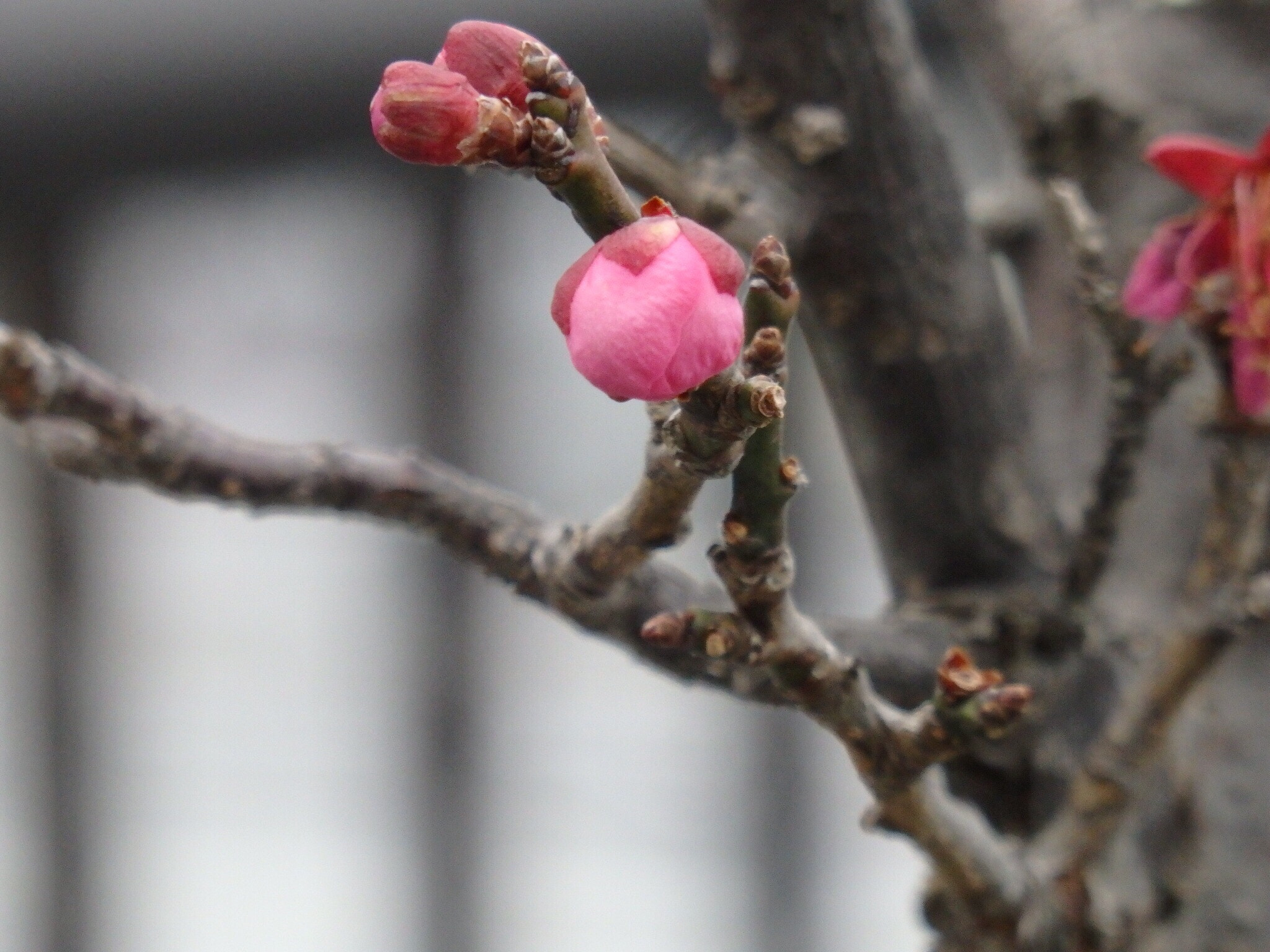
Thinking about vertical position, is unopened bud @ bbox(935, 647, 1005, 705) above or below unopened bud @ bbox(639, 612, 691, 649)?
below

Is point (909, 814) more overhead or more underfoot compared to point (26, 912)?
more overhead

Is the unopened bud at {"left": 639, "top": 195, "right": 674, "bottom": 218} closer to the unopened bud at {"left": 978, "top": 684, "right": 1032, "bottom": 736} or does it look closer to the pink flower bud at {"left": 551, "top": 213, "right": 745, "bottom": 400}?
the pink flower bud at {"left": 551, "top": 213, "right": 745, "bottom": 400}

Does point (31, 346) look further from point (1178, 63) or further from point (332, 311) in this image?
point (332, 311)

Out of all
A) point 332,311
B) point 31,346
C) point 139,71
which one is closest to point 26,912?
point 332,311

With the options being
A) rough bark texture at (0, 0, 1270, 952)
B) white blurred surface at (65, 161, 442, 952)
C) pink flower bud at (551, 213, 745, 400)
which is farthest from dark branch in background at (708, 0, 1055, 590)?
white blurred surface at (65, 161, 442, 952)

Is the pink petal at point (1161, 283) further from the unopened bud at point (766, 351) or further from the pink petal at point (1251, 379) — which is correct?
the unopened bud at point (766, 351)

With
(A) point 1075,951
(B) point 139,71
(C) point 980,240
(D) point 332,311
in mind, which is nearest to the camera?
(A) point 1075,951

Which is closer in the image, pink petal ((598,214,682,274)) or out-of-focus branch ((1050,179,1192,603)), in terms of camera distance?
pink petal ((598,214,682,274))
